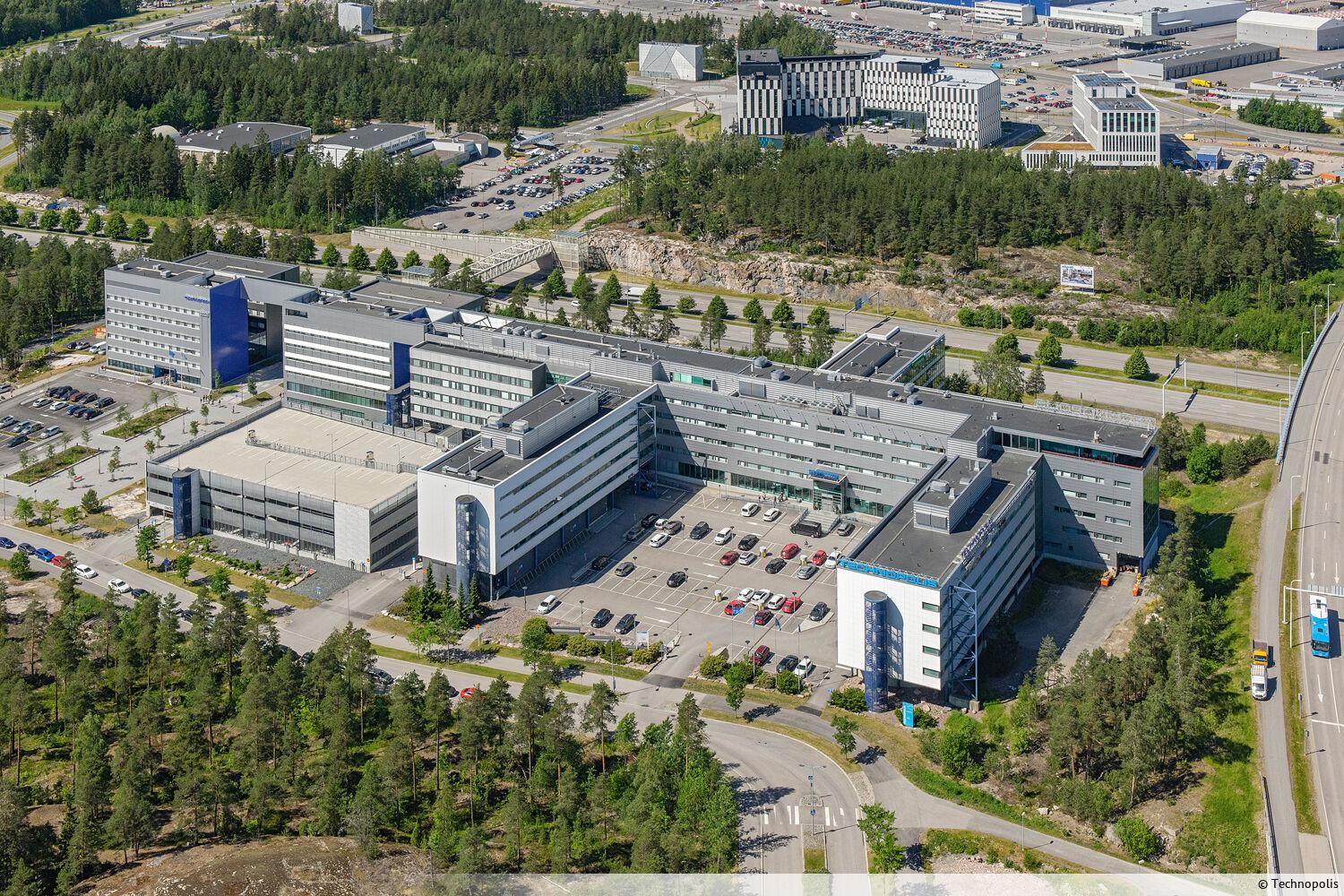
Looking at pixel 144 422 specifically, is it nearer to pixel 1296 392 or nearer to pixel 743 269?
pixel 743 269

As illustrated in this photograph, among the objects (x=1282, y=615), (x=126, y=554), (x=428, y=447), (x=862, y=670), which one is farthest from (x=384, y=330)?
(x=1282, y=615)

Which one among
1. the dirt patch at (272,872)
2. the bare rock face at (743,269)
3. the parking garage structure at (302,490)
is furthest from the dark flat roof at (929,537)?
the bare rock face at (743,269)

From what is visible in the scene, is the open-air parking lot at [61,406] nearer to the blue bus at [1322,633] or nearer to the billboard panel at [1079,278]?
the billboard panel at [1079,278]

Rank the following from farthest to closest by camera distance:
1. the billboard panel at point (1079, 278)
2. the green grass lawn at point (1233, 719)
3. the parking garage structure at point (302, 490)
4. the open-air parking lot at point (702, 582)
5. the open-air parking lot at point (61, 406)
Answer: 1. the billboard panel at point (1079, 278)
2. the open-air parking lot at point (61, 406)
3. the parking garage structure at point (302, 490)
4. the open-air parking lot at point (702, 582)
5. the green grass lawn at point (1233, 719)

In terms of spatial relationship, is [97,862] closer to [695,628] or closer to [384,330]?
[695,628]

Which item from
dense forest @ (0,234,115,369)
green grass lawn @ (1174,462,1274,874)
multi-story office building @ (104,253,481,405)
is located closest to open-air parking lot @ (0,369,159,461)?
multi-story office building @ (104,253,481,405)

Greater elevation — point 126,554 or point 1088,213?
point 1088,213

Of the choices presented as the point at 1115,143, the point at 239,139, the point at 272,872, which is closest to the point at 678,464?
the point at 272,872

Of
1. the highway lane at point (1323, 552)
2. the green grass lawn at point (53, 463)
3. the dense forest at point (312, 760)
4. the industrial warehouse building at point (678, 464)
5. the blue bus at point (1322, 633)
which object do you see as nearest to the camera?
the dense forest at point (312, 760)
